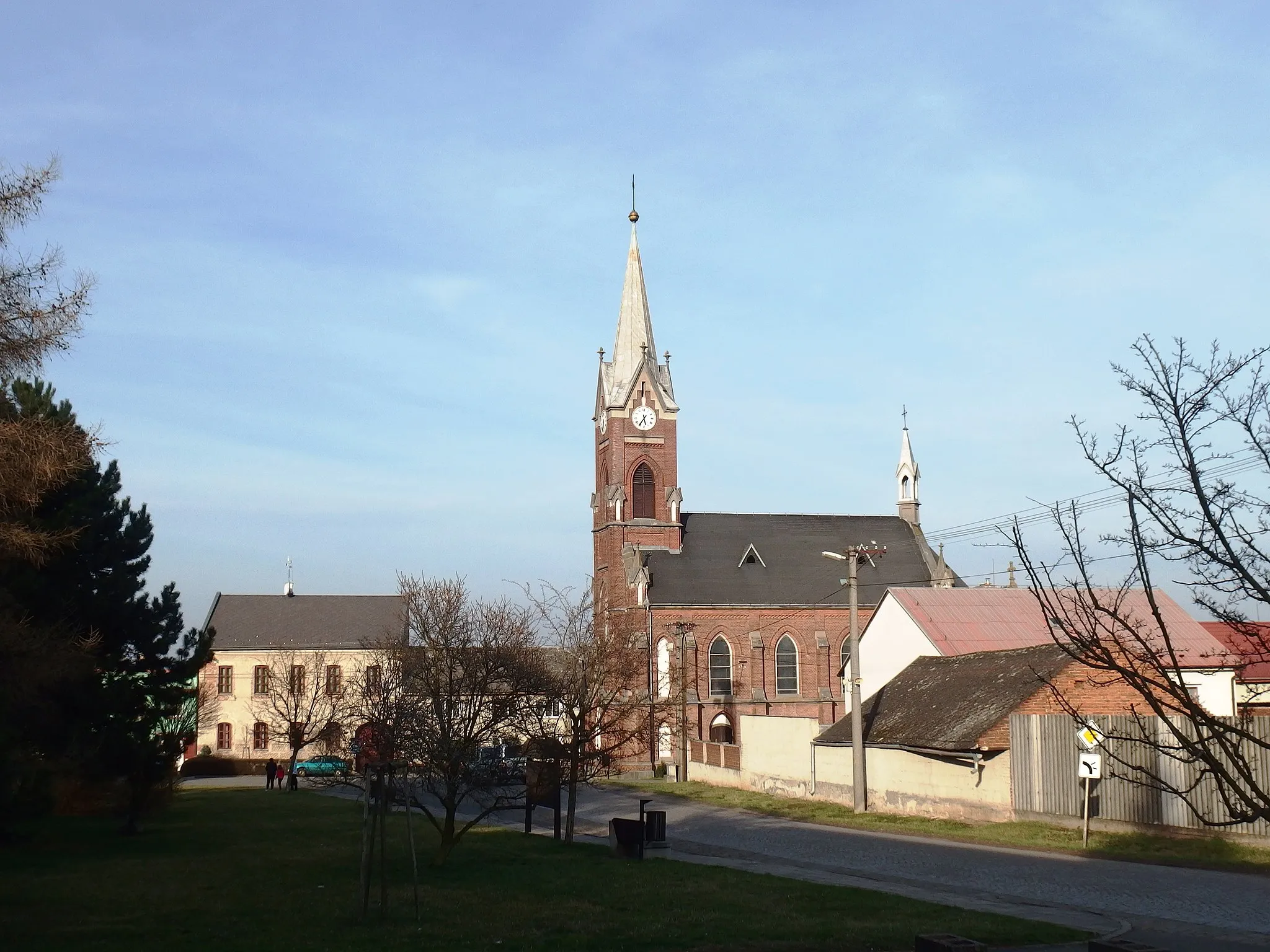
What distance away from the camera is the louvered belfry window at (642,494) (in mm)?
69062

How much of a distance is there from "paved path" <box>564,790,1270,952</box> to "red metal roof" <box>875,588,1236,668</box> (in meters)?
14.8

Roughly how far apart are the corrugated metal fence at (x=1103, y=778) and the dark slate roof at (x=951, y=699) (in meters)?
1.20

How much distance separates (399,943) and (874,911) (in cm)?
589

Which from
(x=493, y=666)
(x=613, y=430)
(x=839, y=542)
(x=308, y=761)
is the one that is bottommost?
(x=308, y=761)

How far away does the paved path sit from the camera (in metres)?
14.9

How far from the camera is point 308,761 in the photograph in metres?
64.2

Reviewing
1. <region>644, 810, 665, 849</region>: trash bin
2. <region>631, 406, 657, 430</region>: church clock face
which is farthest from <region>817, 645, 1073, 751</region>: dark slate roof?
<region>631, 406, 657, 430</region>: church clock face

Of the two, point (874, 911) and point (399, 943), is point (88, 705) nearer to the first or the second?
point (399, 943)

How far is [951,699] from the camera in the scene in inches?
1331

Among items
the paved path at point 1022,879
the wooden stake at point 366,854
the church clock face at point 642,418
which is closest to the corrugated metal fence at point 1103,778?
the paved path at point 1022,879

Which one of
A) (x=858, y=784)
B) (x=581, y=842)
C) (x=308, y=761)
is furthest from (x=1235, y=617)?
(x=308, y=761)

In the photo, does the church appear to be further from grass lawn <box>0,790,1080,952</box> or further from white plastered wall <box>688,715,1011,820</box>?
grass lawn <box>0,790,1080,952</box>

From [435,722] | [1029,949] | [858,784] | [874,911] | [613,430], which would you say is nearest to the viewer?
[1029,949]

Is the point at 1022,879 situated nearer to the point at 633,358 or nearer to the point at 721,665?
the point at 721,665
